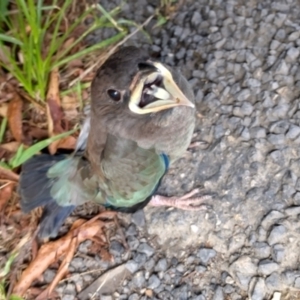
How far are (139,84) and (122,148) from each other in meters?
0.41

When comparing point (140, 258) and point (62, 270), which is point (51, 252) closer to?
point (62, 270)

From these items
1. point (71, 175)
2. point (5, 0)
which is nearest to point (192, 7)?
point (5, 0)

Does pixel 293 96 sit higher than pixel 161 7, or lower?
lower

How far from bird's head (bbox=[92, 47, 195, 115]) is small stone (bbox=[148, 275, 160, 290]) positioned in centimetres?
82

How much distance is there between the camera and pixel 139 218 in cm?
328

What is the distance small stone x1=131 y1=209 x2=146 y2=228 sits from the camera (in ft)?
10.7

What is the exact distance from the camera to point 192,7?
3.80m

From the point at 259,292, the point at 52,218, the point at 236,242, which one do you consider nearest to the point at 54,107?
the point at 52,218

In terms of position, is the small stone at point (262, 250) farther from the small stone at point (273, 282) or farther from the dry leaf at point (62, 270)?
the dry leaf at point (62, 270)

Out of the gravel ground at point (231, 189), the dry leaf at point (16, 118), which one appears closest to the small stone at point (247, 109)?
the gravel ground at point (231, 189)

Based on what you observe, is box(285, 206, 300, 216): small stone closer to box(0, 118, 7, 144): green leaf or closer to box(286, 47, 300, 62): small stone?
box(286, 47, 300, 62): small stone

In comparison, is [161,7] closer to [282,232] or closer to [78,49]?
[78,49]

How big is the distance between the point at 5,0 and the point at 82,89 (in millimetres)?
619

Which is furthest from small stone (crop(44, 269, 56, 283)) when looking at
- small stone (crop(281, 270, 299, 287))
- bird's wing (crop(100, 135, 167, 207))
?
small stone (crop(281, 270, 299, 287))
